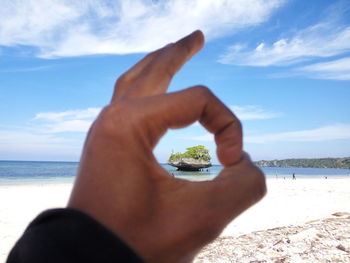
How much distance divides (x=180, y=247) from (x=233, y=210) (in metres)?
0.17

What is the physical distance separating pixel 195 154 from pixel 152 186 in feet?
227

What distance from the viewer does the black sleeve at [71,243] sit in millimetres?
611

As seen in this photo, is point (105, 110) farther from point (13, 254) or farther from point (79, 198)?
point (13, 254)

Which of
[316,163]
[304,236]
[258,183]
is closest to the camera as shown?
[258,183]

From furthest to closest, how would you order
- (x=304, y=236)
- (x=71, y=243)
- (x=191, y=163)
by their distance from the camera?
(x=191, y=163) → (x=304, y=236) → (x=71, y=243)

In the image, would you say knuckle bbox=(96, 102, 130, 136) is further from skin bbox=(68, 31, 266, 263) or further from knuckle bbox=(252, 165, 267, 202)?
knuckle bbox=(252, 165, 267, 202)

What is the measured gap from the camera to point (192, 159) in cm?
6856

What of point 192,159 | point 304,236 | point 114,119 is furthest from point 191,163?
point 114,119

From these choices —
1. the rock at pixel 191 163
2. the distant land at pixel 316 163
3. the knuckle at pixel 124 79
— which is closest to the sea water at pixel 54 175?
the rock at pixel 191 163

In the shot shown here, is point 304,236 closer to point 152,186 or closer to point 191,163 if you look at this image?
point 152,186

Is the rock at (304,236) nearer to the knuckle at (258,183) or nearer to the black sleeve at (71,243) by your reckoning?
the knuckle at (258,183)

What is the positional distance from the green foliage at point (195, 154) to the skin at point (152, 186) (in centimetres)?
6836

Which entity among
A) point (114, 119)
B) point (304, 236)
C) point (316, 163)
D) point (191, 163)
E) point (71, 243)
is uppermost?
point (191, 163)

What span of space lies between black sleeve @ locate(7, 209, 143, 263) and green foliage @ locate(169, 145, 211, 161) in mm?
68500
